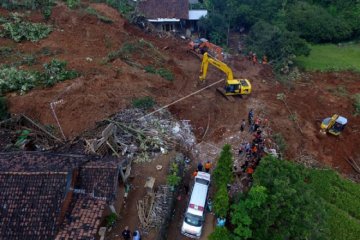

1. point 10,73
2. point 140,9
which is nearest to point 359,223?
point 10,73

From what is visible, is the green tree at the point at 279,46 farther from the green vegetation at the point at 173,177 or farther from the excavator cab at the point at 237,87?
the green vegetation at the point at 173,177

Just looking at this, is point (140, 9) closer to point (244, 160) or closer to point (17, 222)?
point (244, 160)

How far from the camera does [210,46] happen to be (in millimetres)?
35688

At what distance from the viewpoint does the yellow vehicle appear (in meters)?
Answer: 25.7

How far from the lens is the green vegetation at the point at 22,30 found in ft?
102

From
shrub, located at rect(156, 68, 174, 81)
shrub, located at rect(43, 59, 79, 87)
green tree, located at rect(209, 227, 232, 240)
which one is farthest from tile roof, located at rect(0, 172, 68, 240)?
shrub, located at rect(156, 68, 174, 81)

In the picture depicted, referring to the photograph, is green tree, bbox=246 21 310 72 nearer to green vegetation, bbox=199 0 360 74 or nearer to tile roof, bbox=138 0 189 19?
green vegetation, bbox=199 0 360 74

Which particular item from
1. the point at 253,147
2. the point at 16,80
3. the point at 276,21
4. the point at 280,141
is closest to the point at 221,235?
the point at 253,147

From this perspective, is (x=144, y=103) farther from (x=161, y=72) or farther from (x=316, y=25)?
(x=316, y=25)

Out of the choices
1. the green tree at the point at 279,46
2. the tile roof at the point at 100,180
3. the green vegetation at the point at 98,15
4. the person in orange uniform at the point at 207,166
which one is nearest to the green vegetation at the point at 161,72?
the green vegetation at the point at 98,15

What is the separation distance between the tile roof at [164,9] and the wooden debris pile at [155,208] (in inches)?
1091

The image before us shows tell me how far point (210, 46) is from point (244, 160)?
1739 cm

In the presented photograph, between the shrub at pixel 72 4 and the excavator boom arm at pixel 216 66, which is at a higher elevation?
the shrub at pixel 72 4

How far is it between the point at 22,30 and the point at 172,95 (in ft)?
56.0
